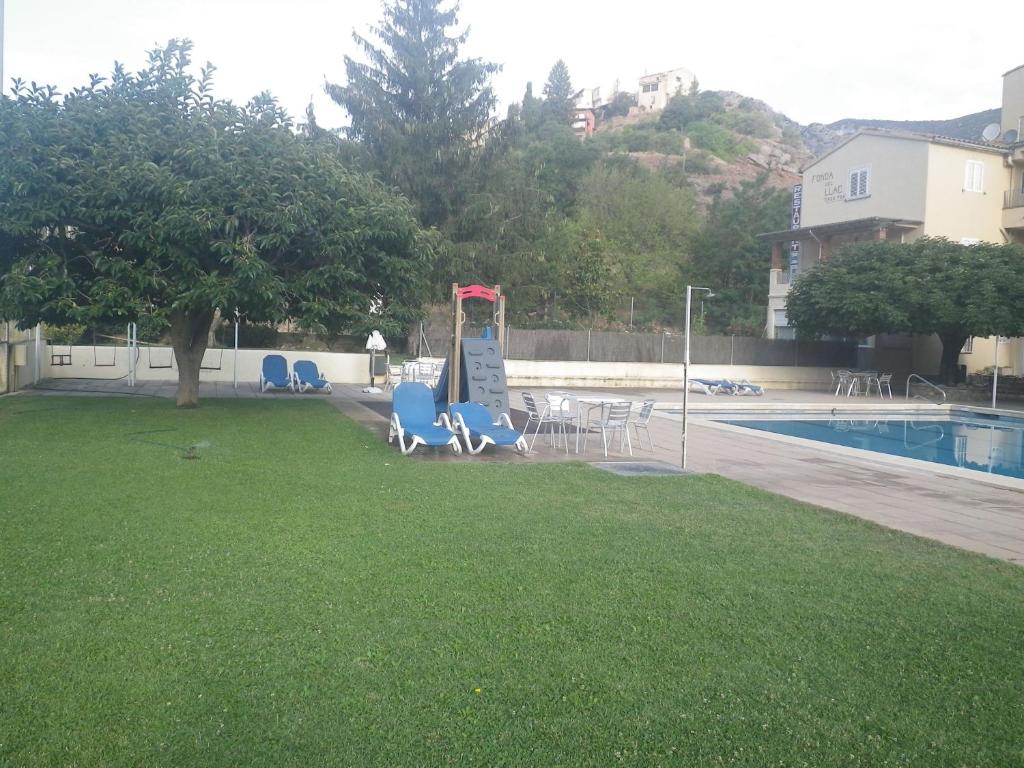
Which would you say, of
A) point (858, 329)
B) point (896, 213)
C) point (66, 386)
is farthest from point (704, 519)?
point (896, 213)

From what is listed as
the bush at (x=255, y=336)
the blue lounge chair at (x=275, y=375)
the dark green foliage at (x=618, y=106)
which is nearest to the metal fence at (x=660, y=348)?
the bush at (x=255, y=336)

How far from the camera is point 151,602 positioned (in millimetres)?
5012

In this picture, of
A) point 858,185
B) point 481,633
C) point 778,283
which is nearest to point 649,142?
point 778,283

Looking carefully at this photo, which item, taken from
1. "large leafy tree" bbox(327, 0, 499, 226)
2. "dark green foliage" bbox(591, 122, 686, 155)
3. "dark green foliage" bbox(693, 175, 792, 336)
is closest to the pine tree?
"dark green foliage" bbox(591, 122, 686, 155)

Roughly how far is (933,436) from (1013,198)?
18.4 meters

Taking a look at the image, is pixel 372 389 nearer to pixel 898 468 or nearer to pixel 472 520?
pixel 898 468

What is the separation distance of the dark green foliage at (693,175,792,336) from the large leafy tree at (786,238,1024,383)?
16.2 m

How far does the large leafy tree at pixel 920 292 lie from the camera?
85.4 ft

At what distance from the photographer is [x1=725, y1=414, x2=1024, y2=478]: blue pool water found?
15383 mm

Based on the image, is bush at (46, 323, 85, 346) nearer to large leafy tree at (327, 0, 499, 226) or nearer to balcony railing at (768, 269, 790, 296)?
large leafy tree at (327, 0, 499, 226)

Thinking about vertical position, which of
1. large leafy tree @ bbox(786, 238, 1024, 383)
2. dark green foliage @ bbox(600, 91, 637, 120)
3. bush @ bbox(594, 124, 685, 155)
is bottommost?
large leafy tree @ bbox(786, 238, 1024, 383)

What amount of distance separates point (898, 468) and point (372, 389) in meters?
14.2

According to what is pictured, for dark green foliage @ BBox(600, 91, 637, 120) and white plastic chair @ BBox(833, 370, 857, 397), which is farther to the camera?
dark green foliage @ BBox(600, 91, 637, 120)

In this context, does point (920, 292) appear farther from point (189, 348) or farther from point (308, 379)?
point (189, 348)
